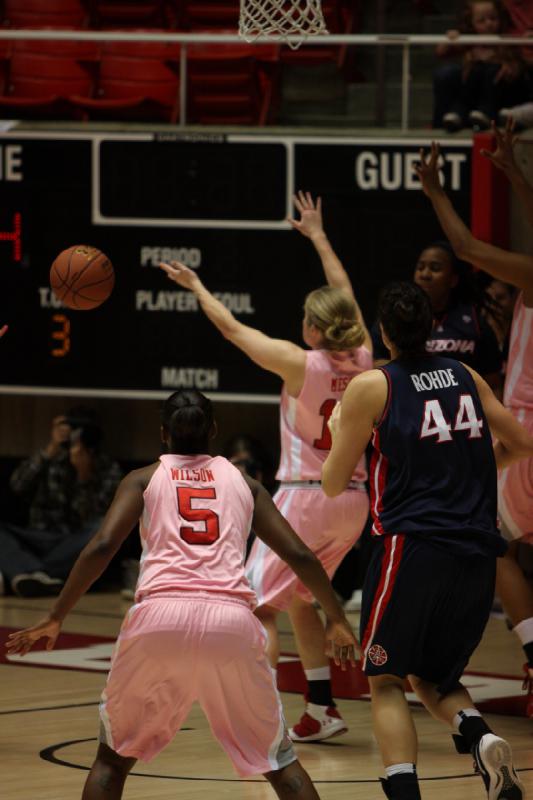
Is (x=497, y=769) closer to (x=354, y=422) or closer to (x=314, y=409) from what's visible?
(x=354, y=422)

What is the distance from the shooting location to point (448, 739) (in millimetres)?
7656

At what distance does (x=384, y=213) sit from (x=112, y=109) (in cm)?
320

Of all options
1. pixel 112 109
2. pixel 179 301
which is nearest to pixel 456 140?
pixel 179 301

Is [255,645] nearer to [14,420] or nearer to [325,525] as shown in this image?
[325,525]

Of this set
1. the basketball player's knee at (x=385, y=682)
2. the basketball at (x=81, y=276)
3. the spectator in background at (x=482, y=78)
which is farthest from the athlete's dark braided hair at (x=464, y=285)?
the basketball player's knee at (x=385, y=682)

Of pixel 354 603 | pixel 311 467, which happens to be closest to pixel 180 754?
pixel 311 467

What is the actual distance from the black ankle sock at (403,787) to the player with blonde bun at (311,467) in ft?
6.78

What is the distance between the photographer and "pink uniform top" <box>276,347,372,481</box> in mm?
7746

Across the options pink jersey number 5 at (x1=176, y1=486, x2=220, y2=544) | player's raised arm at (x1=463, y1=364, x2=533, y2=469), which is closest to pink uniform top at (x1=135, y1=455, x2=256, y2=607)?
pink jersey number 5 at (x1=176, y1=486, x2=220, y2=544)

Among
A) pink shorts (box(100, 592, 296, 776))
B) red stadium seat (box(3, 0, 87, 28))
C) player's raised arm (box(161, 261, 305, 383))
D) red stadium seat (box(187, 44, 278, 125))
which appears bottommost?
pink shorts (box(100, 592, 296, 776))

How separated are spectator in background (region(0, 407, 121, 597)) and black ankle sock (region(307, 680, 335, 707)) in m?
4.84

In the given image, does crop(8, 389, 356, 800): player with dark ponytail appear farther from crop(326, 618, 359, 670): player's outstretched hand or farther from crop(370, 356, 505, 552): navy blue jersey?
crop(370, 356, 505, 552): navy blue jersey

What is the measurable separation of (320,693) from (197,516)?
253 centimetres

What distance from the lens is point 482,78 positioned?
38.3 ft
